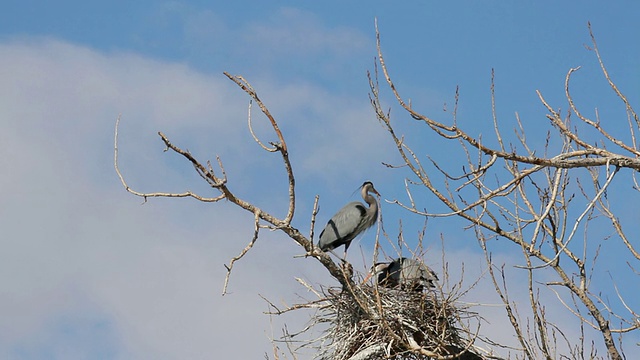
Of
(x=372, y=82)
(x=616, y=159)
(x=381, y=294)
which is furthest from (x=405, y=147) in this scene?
(x=616, y=159)

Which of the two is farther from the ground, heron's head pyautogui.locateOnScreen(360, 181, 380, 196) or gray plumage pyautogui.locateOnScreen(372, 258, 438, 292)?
heron's head pyautogui.locateOnScreen(360, 181, 380, 196)

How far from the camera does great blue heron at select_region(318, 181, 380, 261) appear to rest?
11906 mm

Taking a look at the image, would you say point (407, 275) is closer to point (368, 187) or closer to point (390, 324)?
point (390, 324)

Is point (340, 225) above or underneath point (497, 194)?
above

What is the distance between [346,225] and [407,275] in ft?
7.65

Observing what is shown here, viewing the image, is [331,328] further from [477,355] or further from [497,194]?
[497,194]

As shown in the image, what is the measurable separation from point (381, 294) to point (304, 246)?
1.76 metres

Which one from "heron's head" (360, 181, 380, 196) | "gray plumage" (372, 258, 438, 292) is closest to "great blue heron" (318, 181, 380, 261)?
"heron's head" (360, 181, 380, 196)

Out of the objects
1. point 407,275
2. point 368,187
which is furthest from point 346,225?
point 407,275

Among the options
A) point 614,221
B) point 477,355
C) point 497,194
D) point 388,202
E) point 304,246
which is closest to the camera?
point 497,194

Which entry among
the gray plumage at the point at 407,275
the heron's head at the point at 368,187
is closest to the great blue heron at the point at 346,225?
the heron's head at the point at 368,187

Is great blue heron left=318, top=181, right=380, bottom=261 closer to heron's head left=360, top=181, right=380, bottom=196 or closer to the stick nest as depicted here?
heron's head left=360, top=181, right=380, bottom=196

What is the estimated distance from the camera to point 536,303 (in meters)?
8.66

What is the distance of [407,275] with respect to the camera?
9.73 m
